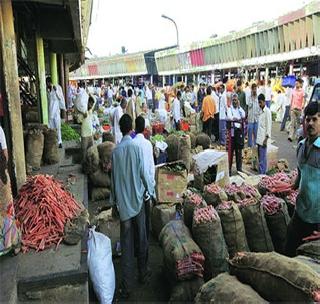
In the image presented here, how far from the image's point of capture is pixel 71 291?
399cm

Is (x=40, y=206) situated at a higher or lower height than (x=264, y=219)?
higher

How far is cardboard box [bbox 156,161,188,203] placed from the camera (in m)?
7.13

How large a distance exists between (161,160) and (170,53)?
28064 millimetres

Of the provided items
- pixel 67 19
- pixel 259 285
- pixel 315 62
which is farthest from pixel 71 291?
pixel 315 62

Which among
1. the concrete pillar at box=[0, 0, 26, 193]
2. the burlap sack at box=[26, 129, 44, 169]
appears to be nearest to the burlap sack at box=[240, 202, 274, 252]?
the concrete pillar at box=[0, 0, 26, 193]

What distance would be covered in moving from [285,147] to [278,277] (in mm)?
11703

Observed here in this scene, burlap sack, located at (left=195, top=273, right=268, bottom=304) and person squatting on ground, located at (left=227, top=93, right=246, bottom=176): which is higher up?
person squatting on ground, located at (left=227, top=93, right=246, bottom=176)

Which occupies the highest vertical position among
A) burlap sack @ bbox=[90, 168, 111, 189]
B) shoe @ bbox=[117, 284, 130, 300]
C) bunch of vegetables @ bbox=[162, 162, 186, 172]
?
bunch of vegetables @ bbox=[162, 162, 186, 172]

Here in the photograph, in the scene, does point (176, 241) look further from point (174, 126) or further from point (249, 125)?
point (174, 126)

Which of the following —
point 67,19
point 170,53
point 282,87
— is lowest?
point 282,87

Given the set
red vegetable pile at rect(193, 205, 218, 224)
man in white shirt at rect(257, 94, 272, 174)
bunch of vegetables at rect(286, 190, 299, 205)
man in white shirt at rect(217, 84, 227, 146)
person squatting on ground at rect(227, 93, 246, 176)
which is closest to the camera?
red vegetable pile at rect(193, 205, 218, 224)

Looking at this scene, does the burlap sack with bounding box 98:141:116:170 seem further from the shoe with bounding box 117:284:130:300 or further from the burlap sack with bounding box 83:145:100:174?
the shoe with bounding box 117:284:130:300

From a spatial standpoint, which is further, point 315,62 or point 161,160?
point 315,62

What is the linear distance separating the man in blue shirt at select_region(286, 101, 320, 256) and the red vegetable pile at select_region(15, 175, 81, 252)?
2465mm
